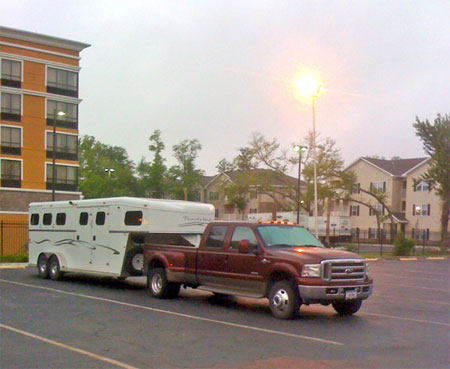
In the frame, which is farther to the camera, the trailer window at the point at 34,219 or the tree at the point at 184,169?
the tree at the point at 184,169

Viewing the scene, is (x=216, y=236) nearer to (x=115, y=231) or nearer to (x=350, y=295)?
(x=350, y=295)

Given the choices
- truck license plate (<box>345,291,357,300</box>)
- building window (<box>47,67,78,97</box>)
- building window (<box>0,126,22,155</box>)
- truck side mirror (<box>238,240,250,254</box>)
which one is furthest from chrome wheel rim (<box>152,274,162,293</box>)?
building window (<box>47,67,78,97</box>)

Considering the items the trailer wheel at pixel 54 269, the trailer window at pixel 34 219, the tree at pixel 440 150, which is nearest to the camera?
the trailer wheel at pixel 54 269

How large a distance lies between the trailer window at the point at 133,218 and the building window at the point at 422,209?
60816mm

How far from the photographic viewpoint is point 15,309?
42.5ft

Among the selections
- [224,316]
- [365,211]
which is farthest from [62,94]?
[224,316]

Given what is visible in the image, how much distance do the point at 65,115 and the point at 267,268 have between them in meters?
46.8

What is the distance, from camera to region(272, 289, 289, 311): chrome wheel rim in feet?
39.6

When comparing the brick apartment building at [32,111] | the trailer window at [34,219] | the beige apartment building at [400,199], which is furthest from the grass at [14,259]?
the beige apartment building at [400,199]

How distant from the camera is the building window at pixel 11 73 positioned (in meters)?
52.0

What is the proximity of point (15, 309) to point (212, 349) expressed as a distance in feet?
19.1

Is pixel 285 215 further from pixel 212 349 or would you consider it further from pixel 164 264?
pixel 212 349

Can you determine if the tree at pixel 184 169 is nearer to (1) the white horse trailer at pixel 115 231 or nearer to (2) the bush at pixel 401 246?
(2) the bush at pixel 401 246

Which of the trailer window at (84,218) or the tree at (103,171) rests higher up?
the tree at (103,171)
